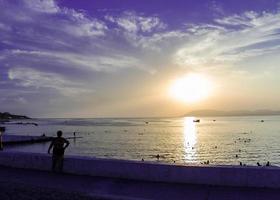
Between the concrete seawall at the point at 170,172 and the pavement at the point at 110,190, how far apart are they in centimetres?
24

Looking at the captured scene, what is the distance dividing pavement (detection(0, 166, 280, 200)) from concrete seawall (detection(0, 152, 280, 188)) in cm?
24

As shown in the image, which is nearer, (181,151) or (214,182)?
(214,182)

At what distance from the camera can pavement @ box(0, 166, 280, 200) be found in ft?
38.0

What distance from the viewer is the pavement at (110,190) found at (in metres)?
11.6

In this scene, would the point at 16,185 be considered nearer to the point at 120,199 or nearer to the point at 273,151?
the point at 120,199

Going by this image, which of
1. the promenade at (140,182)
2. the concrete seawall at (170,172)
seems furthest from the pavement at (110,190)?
the concrete seawall at (170,172)

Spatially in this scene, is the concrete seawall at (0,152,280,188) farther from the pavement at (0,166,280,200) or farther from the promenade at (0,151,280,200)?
the pavement at (0,166,280,200)

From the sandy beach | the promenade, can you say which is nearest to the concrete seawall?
the promenade

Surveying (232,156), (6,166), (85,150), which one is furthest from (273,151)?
(6,166)

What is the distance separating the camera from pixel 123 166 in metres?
13.9

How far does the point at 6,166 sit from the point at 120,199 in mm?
7217

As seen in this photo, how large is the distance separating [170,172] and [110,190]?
6.43 feet

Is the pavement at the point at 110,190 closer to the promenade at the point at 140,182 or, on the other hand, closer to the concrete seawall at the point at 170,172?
the promenade at the point at 140,182

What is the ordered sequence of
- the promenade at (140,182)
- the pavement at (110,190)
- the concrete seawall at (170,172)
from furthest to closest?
the concrete seawall at (170,172), the promenade at (140,182), the pavement at (110,190)
